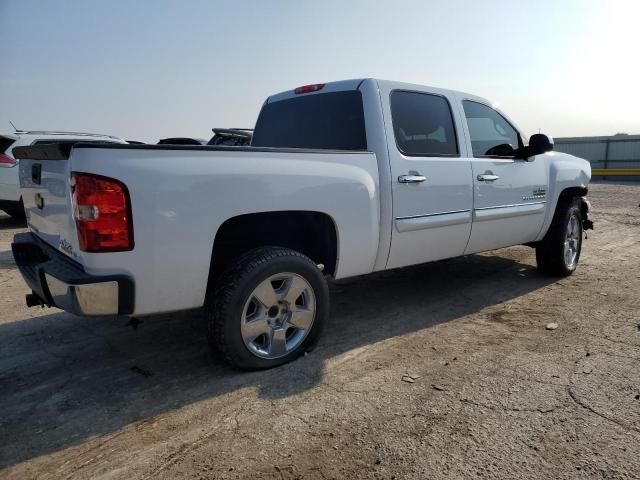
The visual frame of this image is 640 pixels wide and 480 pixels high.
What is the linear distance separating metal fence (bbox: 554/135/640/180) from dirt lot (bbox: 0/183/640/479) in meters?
23.0

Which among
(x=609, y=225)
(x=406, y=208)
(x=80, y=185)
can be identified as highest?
(x=80, y=185)

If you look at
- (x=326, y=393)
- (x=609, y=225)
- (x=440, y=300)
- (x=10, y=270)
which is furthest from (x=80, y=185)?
(x=609, y=225)

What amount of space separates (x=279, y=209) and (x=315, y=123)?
1.41 meters

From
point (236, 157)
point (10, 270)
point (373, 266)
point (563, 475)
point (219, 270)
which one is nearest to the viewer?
point (563, 475)

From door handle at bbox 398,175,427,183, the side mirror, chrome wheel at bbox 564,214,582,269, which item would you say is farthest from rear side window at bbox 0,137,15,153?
chrome wheel at bbox 564,214,582,269

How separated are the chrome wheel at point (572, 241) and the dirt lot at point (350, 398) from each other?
955mm

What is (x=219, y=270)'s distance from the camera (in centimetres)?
316

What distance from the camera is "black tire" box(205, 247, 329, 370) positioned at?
2.83 m

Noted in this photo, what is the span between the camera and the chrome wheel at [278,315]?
9.76 feet

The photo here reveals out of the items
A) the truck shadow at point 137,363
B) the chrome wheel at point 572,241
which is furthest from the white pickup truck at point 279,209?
the chrome wheel at point 572,241

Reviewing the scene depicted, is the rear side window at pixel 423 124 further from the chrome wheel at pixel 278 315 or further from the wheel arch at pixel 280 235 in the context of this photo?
the chrome wheel at pixel 278 315

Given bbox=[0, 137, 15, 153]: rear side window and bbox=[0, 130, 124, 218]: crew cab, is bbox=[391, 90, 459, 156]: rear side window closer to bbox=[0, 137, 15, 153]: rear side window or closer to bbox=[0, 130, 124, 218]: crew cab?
bbox=[0, 130, 124, 218]: crew cab

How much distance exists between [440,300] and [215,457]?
2.94m

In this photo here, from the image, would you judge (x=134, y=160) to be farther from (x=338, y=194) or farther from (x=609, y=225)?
(x=609, y=225)
